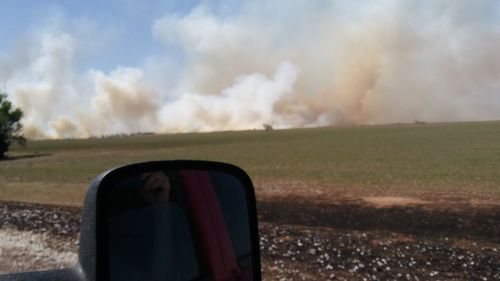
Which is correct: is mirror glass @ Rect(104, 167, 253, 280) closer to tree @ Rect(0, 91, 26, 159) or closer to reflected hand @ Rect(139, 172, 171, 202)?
reflected hand @ Rect(139, 172, 171, 202)

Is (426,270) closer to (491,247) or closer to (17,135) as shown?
(491,247)

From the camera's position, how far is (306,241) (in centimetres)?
1225

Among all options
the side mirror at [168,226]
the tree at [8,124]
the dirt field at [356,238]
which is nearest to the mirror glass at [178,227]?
the side mirror at [168,226]

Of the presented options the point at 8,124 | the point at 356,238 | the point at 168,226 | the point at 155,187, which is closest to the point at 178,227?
the point at 168,226

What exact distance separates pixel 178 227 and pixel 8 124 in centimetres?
9179

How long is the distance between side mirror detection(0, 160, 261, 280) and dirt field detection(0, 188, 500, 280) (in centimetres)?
676

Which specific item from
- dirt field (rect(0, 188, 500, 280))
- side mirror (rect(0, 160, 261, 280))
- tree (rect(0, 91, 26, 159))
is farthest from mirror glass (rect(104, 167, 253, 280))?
tree (rect(0, 91, 26, 159))

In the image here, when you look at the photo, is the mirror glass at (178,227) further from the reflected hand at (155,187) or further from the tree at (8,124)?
the tree at (8,124)

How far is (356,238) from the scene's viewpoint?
43.0 feet

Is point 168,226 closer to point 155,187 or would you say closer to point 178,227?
point 178,227

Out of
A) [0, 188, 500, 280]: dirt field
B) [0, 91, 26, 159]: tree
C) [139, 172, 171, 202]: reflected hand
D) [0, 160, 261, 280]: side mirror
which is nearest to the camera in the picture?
[0, 160, 261, 280]: side mirror

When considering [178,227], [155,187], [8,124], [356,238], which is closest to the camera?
[155,187]

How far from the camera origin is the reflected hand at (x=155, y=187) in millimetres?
2023

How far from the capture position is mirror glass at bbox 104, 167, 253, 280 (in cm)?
192
